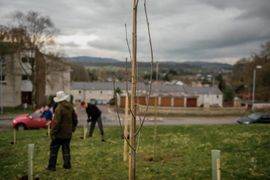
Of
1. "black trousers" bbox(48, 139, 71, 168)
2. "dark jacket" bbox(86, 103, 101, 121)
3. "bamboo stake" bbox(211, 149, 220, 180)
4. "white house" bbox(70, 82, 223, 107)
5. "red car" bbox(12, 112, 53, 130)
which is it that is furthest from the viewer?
"white house" bbox(70, 82, 223, 107)

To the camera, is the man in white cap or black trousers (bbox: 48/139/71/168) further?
black trousers (bbox: 48/139/71/168)

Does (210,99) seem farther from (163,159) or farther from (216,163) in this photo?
(216,163)

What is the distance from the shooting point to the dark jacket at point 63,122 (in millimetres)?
7098

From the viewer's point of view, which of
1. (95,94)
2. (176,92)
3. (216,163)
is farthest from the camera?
(95,94)

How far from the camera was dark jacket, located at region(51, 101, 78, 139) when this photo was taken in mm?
7098

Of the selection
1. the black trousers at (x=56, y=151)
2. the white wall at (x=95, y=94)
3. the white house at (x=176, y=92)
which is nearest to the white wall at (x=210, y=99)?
the white house at (x=176, y=92)

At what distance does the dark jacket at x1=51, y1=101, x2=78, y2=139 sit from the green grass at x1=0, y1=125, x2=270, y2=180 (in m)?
0.91

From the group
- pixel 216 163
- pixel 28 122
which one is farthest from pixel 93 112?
pixel 28 122

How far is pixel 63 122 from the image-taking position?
7180 mm

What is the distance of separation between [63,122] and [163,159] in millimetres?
3014

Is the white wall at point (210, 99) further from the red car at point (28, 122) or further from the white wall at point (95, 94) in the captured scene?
the red car at point (28, 122)

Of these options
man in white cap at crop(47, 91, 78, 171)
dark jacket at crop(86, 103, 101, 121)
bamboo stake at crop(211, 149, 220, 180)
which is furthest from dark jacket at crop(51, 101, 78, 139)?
dark jacket at crop(86, 103, 101, 121)

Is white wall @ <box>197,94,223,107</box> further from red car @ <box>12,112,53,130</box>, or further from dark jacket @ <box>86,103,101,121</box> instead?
dark jacket @ <box>86,103,101,121</box>

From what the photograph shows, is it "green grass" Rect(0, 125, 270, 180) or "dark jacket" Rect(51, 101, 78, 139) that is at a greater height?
"dark jacket" Rect(51, 101, 78, 139)
